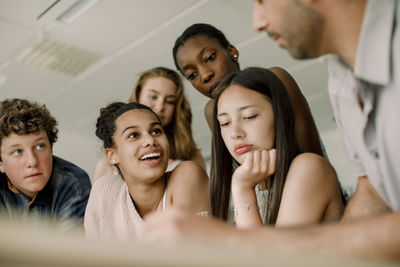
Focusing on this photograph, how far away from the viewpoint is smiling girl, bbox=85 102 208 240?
1.83 m

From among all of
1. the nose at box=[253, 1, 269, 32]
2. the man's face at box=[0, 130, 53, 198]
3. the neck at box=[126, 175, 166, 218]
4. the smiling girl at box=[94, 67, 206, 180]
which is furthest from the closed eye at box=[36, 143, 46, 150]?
the nose at box=[253, 1, 269, 32]

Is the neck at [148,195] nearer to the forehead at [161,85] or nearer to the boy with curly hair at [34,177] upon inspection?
the boy with curly hair at [34,177]

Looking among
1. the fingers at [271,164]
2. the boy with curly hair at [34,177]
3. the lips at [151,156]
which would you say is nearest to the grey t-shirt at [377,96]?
the fingers at [271,164]

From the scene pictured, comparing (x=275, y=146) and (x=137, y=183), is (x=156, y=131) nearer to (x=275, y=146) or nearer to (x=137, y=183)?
(x=137, y=183)

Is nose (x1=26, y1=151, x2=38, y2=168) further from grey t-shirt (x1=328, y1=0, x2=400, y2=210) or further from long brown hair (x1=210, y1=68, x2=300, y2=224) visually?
grey t-shirt (x1=328, y1=0, x2=400, y2=210)

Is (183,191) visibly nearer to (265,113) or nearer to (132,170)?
(132,170)

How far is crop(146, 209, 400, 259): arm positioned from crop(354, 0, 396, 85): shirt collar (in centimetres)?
31

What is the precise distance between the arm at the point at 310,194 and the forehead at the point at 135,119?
3.06 ft

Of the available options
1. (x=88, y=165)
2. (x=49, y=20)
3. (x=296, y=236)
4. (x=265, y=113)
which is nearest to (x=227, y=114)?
(x=265, y=113)

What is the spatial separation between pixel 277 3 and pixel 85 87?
4.16 meters

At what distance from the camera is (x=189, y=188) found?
5.93ft

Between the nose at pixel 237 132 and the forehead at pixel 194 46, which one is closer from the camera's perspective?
the nose at pixel 237 132

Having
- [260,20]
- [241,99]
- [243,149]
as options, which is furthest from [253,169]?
[260,20]

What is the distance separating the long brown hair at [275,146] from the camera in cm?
134
